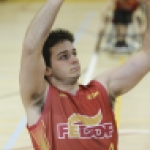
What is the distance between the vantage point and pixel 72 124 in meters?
3.16

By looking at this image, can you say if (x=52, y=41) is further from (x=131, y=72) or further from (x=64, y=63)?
(x=131, y=72)

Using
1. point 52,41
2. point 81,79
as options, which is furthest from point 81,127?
point 81,79

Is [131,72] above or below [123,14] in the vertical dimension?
below

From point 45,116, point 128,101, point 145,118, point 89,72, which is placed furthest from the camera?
point 89,72

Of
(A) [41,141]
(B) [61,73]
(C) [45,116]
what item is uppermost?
(B) [61,73]

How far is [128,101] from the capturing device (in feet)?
21.3

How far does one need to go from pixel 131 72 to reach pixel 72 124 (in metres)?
0.59

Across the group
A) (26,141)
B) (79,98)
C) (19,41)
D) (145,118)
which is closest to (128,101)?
(145,118)

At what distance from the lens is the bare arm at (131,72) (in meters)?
3.24

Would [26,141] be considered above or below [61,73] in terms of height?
below

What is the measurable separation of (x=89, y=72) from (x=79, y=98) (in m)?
4.65

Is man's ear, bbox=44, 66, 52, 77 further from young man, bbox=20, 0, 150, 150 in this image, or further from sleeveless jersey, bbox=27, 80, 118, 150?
sleeveless jersey, bbox=27, 80, 118, 150

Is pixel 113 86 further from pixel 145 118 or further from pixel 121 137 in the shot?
pixel 145 118

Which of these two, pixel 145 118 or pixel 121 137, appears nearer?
pixel 121 137
